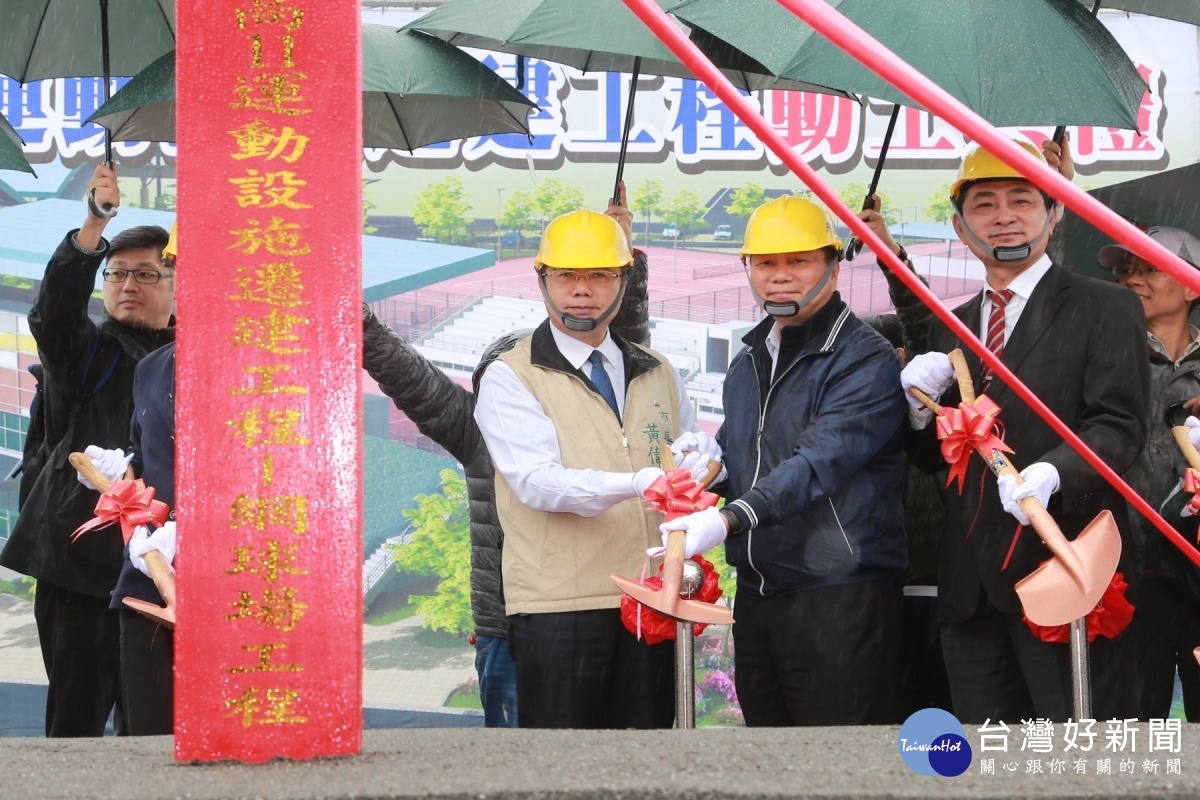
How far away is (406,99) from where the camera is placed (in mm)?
4707

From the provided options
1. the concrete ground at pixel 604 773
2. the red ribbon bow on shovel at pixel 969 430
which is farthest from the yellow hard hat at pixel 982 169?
the concrete ground at pixel 604 773

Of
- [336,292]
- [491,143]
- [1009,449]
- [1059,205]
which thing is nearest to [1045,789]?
[336,292]

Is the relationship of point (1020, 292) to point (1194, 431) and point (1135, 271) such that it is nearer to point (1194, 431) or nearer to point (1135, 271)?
point (1194, 431)

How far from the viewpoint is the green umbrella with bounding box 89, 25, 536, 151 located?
3715mm

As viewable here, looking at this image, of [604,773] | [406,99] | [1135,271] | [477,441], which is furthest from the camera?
[406,99]

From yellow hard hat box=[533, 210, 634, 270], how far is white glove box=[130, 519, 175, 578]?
120cm

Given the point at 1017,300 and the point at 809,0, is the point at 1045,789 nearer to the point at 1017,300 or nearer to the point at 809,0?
the point at 809,0

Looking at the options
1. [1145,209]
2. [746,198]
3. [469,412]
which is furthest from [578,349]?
[1145,209]

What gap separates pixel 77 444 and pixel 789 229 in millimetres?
2289

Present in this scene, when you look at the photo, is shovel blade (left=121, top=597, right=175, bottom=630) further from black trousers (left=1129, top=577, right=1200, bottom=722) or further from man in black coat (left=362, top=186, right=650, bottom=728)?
black trousers (left=1129, top=577, right=1200, bottom=722)

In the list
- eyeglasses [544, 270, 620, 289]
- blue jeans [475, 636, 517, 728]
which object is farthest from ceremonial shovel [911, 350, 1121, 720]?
blue jeans [475, 636, 517, 728]

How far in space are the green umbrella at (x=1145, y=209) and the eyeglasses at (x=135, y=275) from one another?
9.60 ft

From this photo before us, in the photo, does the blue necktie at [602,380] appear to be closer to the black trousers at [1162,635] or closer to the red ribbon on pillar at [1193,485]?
the red ribbon on pillar at [1193,485]

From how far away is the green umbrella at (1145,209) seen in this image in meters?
4.18
